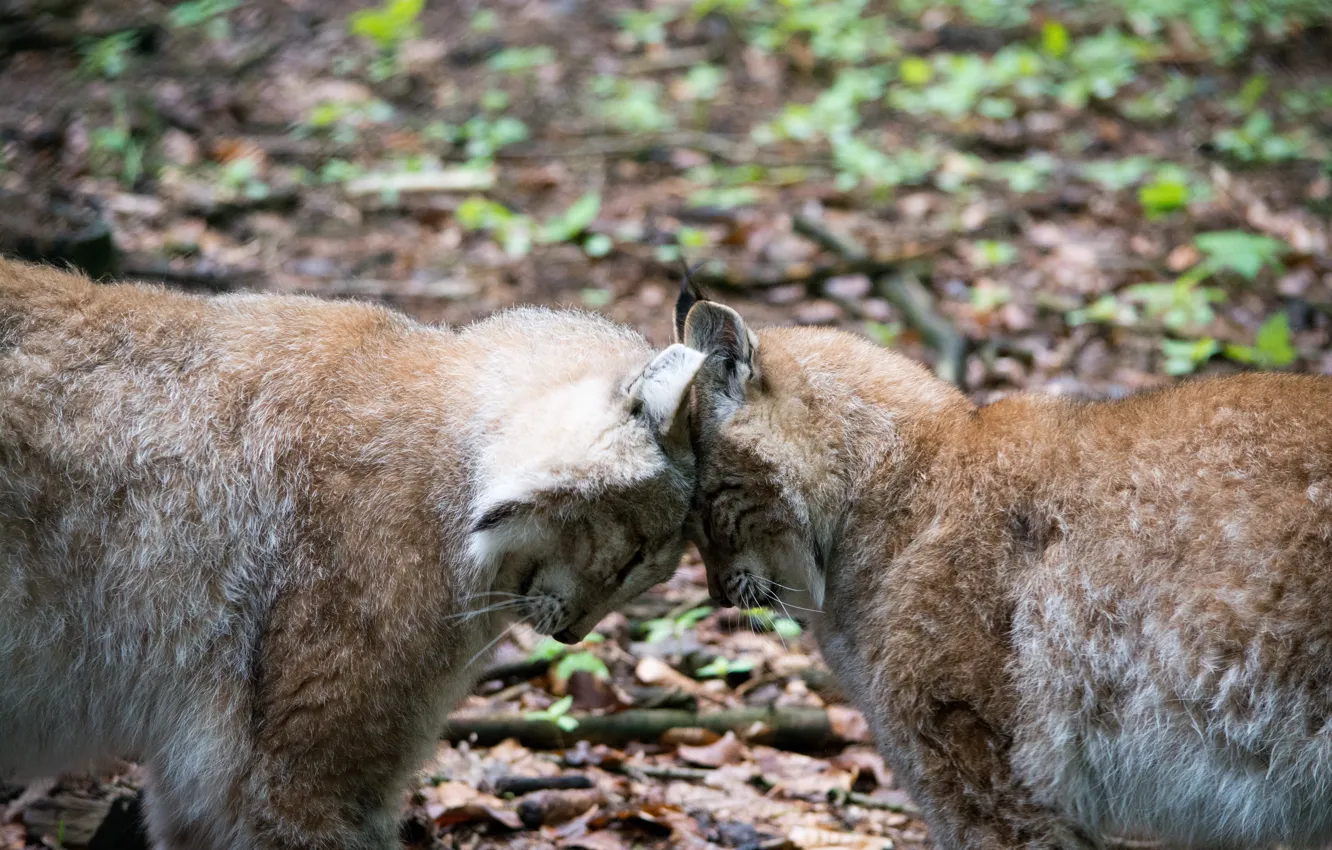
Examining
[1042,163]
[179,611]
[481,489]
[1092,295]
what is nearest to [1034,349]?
[1092,295]

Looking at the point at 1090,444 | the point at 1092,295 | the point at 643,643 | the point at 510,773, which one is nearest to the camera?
the point at 1090,444

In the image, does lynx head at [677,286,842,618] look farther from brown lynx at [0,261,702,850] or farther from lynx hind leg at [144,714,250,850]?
lynx hind leg at [144,714,250,850]

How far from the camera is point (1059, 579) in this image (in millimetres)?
3914

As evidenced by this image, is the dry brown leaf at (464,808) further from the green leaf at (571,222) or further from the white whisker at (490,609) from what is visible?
the green leaf at (571,222)

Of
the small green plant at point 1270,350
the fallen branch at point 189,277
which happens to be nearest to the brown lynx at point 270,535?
the fallen branch at point 189,277

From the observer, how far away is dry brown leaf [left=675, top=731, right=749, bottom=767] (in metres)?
5.18

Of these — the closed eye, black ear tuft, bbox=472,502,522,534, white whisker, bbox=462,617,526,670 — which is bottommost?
white whisker, bbox=462,617,526,670

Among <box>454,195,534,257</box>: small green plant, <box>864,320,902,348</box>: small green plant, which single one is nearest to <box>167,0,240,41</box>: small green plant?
<box>454,195,534,257</box>: small green plant

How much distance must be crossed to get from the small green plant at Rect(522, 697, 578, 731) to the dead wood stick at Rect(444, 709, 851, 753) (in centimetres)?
1

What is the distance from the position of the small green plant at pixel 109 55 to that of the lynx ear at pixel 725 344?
6.29 meters

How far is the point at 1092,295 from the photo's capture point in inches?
322

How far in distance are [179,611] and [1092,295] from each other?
20.2ft

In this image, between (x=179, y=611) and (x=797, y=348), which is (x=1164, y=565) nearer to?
(x=797, y=348)

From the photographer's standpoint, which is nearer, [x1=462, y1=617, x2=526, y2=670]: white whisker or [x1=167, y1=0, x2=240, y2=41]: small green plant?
Answer: [x1=462, y1=617, x2=526, y2=670]: white whisker
